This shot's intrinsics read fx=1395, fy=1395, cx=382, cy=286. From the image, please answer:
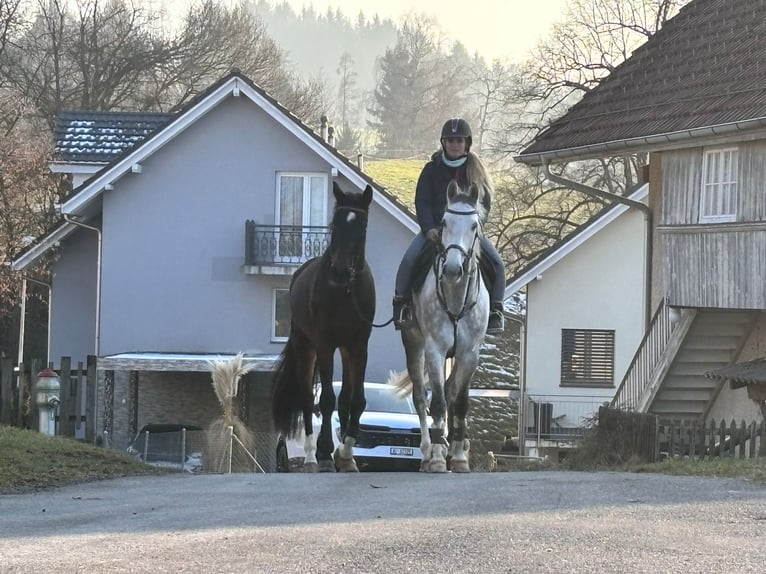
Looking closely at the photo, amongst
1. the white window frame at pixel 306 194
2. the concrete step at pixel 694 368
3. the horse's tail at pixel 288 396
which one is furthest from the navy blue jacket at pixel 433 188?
the white window frame at pixel 306 194

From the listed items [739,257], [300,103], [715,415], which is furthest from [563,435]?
[300,103]

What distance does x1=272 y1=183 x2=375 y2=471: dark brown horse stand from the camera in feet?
45.1

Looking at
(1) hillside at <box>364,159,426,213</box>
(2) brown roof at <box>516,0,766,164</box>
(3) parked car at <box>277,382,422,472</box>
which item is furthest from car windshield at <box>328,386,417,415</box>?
(1) hillside at <box>364,159,426,213</box>

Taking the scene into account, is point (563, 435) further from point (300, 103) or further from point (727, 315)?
point (300, 103)

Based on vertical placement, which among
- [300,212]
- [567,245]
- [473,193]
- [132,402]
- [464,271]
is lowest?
[132,402]

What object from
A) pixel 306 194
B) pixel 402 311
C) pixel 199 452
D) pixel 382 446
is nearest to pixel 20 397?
pixel 199 452

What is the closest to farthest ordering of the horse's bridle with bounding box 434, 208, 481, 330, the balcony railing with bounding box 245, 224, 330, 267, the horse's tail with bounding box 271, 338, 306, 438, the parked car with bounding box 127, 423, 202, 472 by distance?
the horse's bridle with bounding box 434, 208, 481, 330
the horse's tail with bounding box 271, 338, 306, 438
the parked car with bounding box 127, 423, 202, 472
the balcony railing with bounding box 245, 224, 330, 267

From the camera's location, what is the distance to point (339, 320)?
14.2m

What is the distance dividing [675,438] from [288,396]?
6293 millimetres

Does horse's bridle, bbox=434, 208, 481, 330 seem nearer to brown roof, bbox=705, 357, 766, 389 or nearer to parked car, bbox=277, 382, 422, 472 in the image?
parked car, bbox=277, 382, 422, 472

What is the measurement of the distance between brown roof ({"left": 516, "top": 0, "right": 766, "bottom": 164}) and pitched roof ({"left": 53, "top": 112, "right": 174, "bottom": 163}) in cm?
1690

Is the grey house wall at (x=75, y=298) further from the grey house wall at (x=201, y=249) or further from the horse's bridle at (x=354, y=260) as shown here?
the horse's bridle at (x=354, y=260)

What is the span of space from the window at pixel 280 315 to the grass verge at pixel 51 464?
24970 millimetres

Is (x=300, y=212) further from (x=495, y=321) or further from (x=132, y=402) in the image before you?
(x=495, y=321)
